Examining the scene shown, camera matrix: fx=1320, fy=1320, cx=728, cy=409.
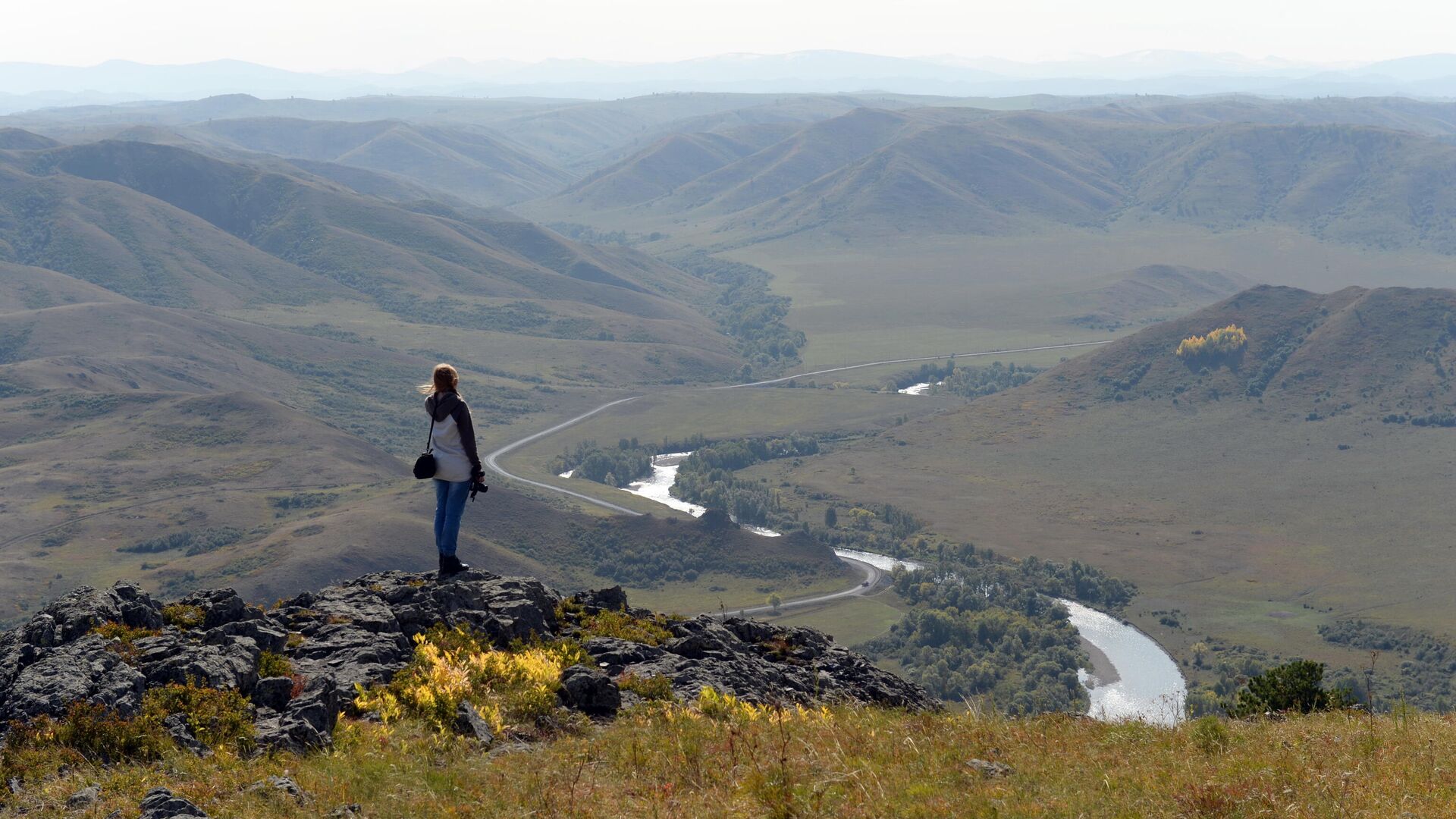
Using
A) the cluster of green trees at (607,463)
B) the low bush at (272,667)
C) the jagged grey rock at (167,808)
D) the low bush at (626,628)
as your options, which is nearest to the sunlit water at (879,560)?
the cluster of green trees at (607,463)

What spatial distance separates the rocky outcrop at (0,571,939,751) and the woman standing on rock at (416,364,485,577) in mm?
1543

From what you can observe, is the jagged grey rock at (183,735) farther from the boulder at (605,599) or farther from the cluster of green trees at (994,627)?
Answer: the cluster of green trees at (994,627)

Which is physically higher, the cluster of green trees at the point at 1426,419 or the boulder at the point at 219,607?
the boulder at the point at 219,607

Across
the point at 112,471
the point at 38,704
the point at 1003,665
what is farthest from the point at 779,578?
the point at 38,704

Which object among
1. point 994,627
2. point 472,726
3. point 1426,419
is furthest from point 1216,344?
point 472,726

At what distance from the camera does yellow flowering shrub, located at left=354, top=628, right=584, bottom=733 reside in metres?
17.6

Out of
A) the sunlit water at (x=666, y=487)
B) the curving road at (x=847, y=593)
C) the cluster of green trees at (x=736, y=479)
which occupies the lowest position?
the sunlit water at (x=666, y=487)

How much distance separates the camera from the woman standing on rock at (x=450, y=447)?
2252 centimetres

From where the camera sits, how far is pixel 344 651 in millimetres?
20547

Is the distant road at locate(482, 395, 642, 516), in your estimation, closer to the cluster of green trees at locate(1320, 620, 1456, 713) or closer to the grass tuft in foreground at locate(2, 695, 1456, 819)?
the cluster of green trees at locate(1320, 620, 1456, 713)

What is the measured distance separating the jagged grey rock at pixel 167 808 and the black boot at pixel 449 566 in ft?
33.9

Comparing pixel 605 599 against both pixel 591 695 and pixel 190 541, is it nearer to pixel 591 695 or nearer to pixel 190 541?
pixel 591 695

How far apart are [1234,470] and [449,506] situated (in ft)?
479

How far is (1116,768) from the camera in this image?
50.5ft
